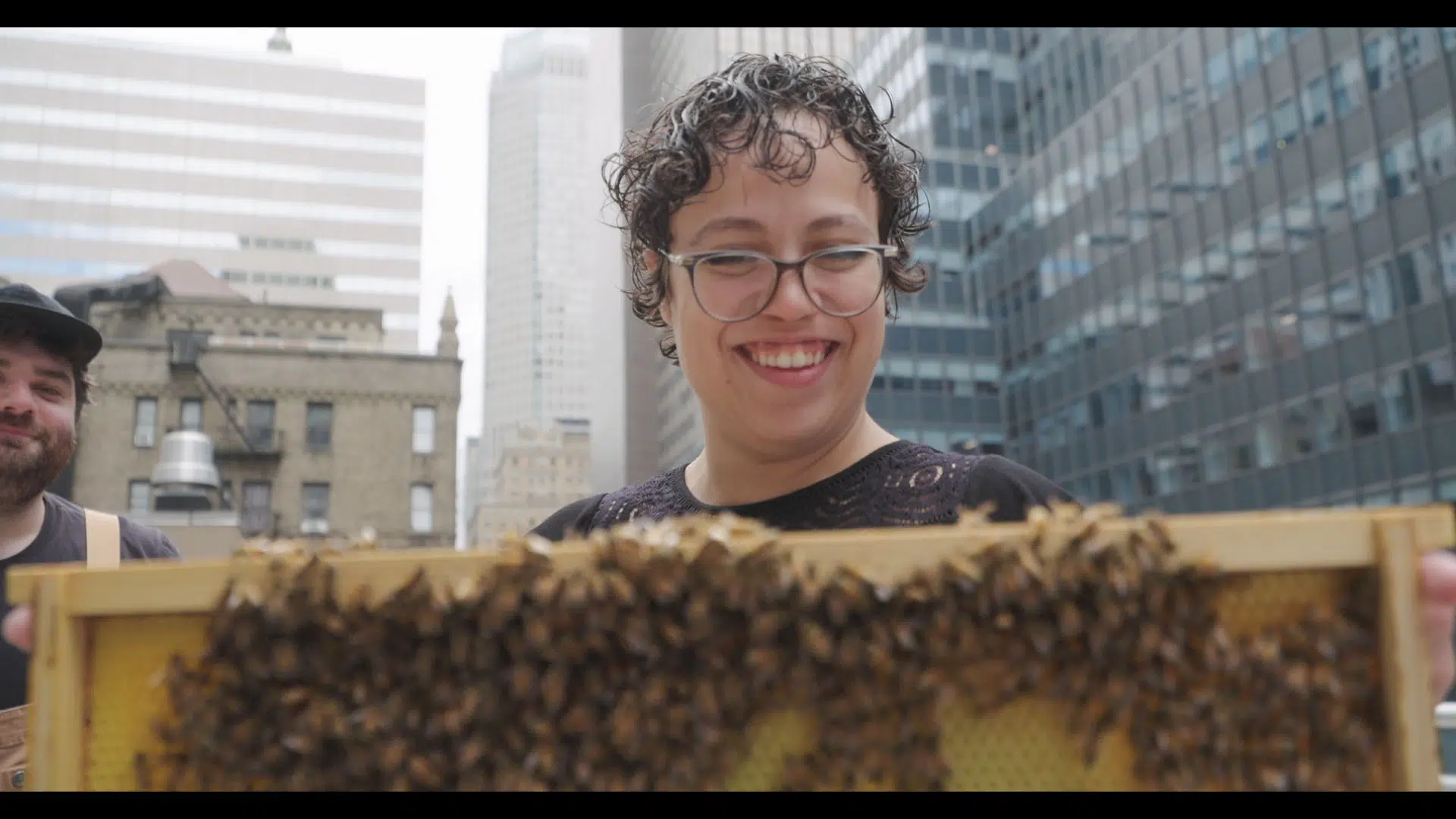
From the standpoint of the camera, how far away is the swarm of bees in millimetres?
1418

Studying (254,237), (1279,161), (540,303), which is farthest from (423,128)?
(540,303)

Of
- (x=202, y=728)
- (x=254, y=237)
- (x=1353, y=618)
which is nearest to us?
(x=1353, y=618)

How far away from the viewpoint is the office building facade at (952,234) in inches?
1843

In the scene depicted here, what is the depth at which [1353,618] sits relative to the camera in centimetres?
143

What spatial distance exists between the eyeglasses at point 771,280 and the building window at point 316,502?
42282 millimetres

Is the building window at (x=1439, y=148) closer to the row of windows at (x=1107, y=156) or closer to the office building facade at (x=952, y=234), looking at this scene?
the row of windows at (x=1107, y=156)

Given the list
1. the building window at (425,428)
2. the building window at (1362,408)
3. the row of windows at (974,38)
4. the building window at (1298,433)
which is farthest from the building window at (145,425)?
the building window at (1362,408)

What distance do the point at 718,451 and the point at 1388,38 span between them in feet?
99.2

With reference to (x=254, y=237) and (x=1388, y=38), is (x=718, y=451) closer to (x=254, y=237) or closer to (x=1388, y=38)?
(x=1388, y=38)

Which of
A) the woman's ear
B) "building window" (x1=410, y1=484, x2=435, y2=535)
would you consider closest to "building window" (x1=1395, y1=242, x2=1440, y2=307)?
the woman's ear

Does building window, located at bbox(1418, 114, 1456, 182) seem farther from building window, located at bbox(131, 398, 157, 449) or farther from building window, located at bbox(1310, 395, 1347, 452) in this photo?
A: building window, located at bbox(131, 398, 157, 449)

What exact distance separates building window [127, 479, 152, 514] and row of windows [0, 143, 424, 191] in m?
32.9

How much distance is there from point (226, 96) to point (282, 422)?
39.9 metres

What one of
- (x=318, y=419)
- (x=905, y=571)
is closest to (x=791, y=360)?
(x=905, y=571)
